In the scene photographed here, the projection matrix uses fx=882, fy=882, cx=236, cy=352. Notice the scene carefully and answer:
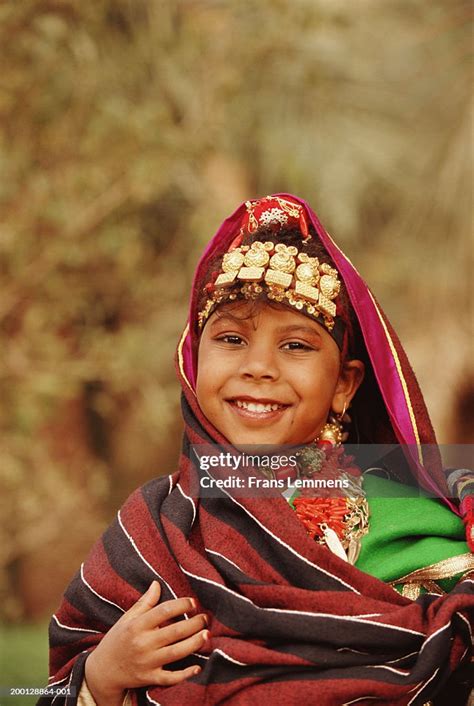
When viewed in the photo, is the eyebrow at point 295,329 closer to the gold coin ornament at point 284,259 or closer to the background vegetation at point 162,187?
the gold coin ornament at point 284,259

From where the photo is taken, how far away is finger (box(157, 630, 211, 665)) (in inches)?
70.2

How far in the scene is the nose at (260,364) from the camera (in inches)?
77.2

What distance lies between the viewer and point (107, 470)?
4.41 metres

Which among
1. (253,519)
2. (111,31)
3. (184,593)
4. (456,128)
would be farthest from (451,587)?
(111,31)

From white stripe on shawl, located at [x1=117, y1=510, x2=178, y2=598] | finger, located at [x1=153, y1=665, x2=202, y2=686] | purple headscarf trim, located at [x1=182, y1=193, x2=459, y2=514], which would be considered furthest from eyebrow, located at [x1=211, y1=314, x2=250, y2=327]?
finger, located at [x1=153, y1=665, x2=202, y2=686]

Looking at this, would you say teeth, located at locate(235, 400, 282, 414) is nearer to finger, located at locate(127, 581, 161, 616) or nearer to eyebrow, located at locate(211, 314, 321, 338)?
eyebrow, located at locate(211, 314, 321, 338)

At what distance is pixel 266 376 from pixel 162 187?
253 centimetres

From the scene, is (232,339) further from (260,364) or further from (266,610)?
(266,610)

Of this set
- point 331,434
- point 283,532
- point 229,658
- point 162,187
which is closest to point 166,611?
point 229,658

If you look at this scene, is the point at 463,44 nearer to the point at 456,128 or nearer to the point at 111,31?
the point at 456,128

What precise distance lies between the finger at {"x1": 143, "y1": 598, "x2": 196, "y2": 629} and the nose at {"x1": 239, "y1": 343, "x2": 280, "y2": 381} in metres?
0.51

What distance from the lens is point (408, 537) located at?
1.97 meters

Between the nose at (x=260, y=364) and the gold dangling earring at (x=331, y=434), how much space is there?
9.7 inches

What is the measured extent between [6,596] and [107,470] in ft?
2.48
